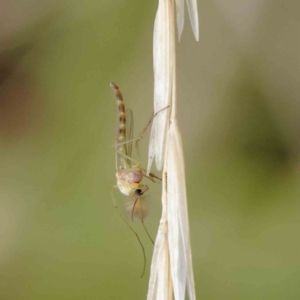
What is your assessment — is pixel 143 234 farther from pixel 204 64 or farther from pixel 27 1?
pixel 27 1

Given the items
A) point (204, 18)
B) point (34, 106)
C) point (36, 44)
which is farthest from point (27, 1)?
point (204, 18)

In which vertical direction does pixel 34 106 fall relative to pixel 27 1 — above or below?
below

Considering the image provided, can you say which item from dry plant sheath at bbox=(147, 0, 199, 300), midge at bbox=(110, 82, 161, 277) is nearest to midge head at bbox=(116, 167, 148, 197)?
midge at bbox=(110, 82, 161, 277)

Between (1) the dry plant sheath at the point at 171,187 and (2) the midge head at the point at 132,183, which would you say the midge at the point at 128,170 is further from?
(1) the dry plant sheath at the point at 171,187

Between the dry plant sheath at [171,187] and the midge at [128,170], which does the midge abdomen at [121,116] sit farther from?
the dry plant sheath at [171,187]

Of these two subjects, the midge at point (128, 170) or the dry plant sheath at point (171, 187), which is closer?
the dry plant sheath at point (171, 187)

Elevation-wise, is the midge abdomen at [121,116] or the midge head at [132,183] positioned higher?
the midge abdomen at [121,116]

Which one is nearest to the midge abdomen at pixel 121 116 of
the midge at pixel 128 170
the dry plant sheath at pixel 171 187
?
the midge at pixel 128 170

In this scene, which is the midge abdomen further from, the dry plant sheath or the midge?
the dry plant sheath
